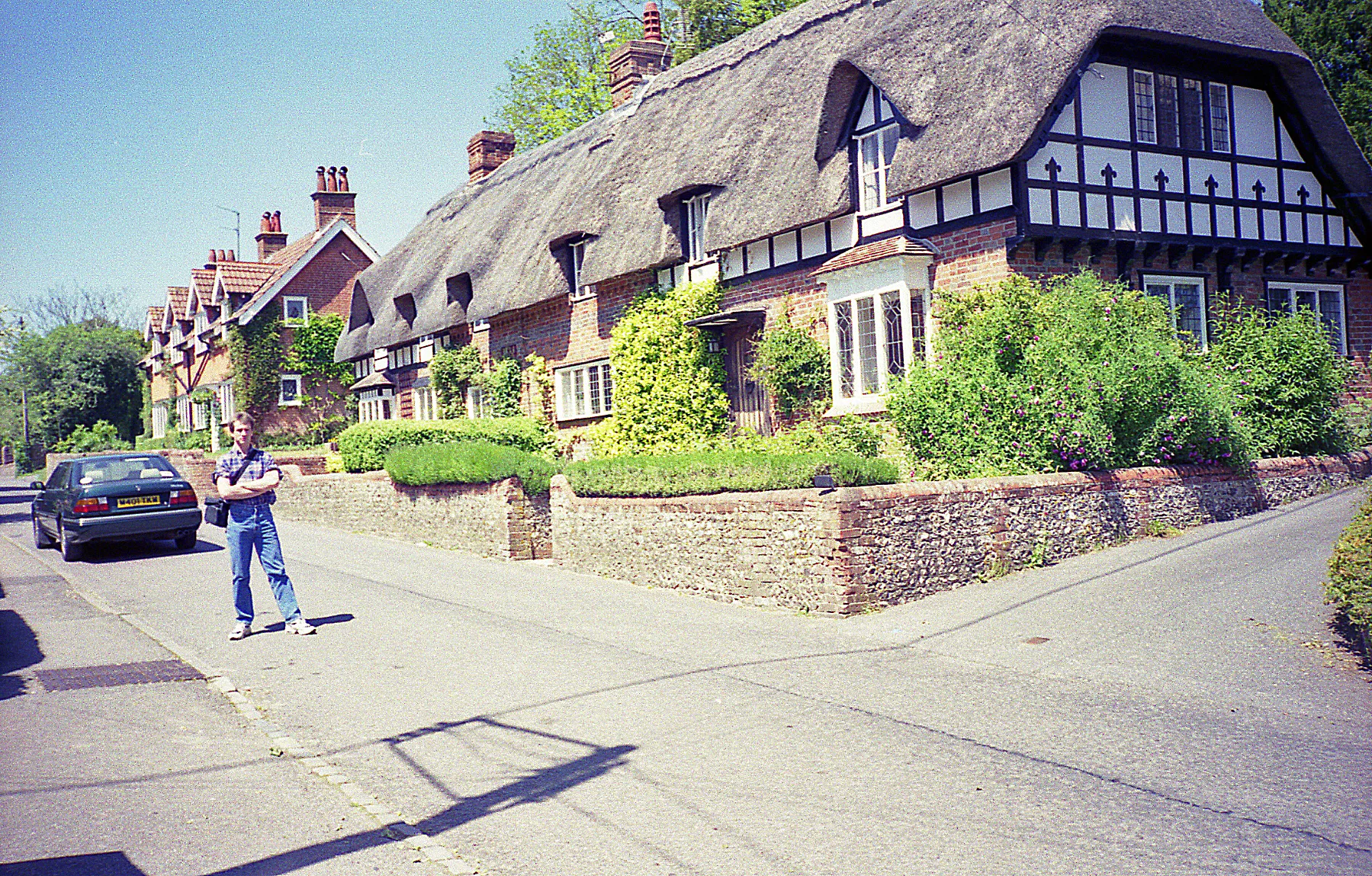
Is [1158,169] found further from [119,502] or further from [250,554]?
[119,502]

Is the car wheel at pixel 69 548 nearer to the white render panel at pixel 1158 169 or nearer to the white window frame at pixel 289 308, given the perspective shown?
the white render panel at pixel 1158 169

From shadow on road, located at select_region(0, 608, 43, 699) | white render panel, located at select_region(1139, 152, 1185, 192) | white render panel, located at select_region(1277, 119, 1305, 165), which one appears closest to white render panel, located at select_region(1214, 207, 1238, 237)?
white render panel, located at select_region(1139, 152, 1185, 192)

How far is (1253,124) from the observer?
1808 cm

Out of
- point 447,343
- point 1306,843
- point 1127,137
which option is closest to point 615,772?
point 1306,843

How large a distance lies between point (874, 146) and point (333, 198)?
30.2 m

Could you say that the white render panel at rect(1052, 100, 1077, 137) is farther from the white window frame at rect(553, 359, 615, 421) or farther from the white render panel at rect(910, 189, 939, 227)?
the white window frame at rect(553, 359, 615, 421)

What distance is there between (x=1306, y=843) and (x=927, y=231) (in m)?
12.2

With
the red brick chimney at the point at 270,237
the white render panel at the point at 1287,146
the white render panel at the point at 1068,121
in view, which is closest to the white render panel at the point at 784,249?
the white render panel at the point at 1068,121

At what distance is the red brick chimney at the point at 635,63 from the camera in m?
28.2

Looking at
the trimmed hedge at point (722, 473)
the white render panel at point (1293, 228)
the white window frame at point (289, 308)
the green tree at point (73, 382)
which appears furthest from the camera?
the green tree at point (73, 382)

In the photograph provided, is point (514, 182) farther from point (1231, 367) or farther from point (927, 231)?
point (1231, 367)

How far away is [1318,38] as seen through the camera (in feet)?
96.5

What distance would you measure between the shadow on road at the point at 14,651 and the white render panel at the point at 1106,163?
45.6ft

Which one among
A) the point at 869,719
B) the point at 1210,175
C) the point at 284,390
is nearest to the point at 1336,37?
the point at 1210,175
